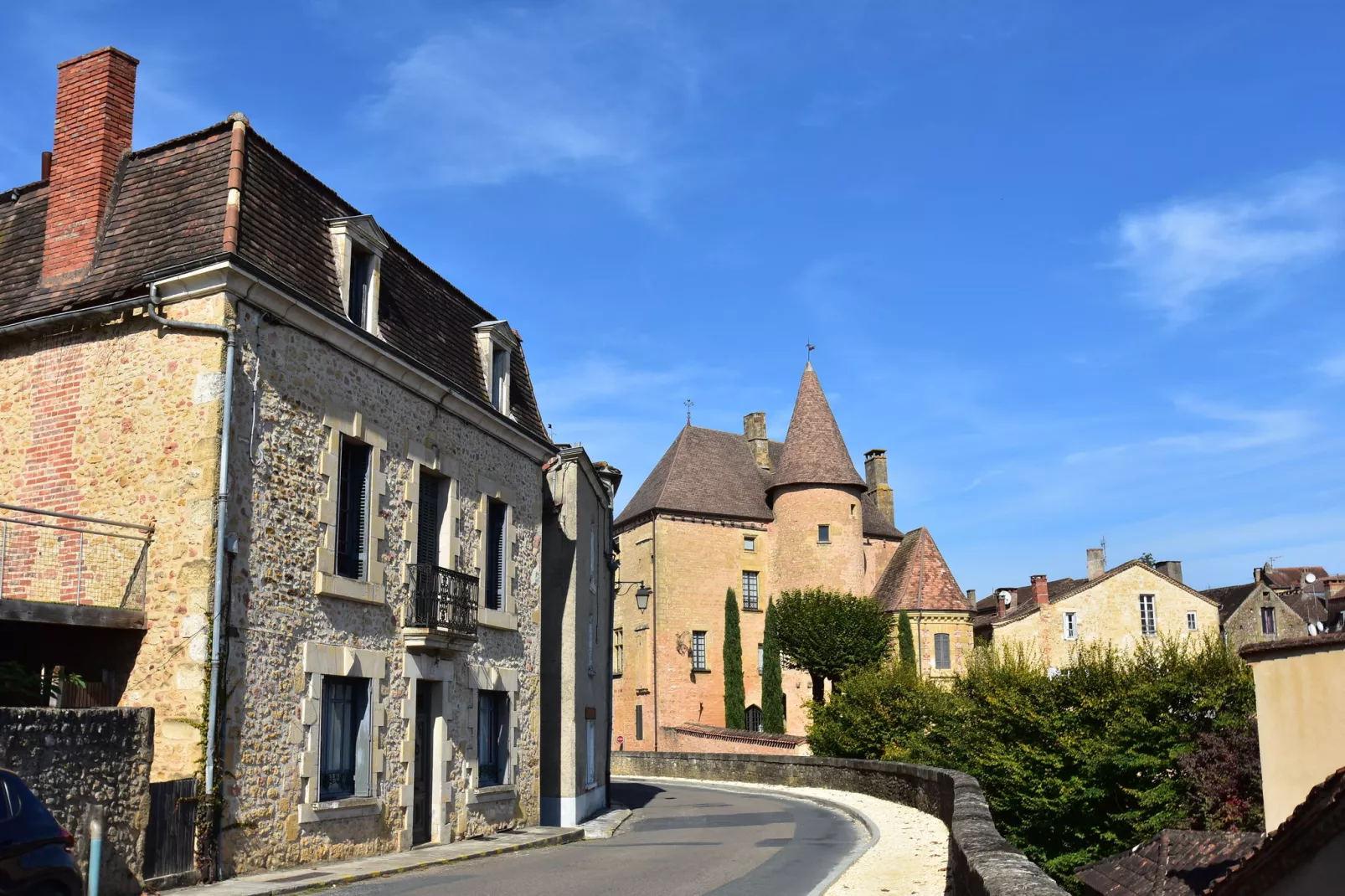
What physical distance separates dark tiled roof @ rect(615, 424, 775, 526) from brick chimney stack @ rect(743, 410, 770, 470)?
371mm

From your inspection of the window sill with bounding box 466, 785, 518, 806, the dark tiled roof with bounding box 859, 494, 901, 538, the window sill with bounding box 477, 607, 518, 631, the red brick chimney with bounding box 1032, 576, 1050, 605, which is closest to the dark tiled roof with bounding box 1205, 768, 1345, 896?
the window sill with bounding box 466, 785, 518, 806

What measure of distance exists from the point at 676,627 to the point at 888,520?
13687 millimetres

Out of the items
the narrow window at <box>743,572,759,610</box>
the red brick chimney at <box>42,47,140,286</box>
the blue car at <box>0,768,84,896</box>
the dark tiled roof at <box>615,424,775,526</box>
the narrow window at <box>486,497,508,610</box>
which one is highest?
the dark tiled roof at <box>615,424,775,526</box>

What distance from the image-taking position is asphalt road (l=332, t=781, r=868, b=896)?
12344 millimetres

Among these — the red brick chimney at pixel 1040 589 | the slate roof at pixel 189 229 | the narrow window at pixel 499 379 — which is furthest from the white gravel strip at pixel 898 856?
the red brick chimney at pixel 1040 589

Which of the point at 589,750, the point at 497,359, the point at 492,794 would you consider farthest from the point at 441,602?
the point at 589,750

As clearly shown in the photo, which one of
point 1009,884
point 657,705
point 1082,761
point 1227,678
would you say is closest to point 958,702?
point 1082,761

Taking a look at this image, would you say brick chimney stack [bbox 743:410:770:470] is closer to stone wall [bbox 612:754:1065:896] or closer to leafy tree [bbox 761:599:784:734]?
leafy tree [bbox 761:599:784:734]

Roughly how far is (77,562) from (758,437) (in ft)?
157

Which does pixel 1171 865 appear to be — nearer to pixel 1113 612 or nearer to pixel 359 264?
pixel 359 264

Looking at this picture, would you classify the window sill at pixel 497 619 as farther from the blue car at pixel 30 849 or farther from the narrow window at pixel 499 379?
the blue car at pixel 30 849

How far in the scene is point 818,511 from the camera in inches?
2050

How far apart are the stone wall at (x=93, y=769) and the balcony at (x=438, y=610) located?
16.4 feet

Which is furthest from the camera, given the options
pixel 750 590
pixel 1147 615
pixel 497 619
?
pixel 1147 615
